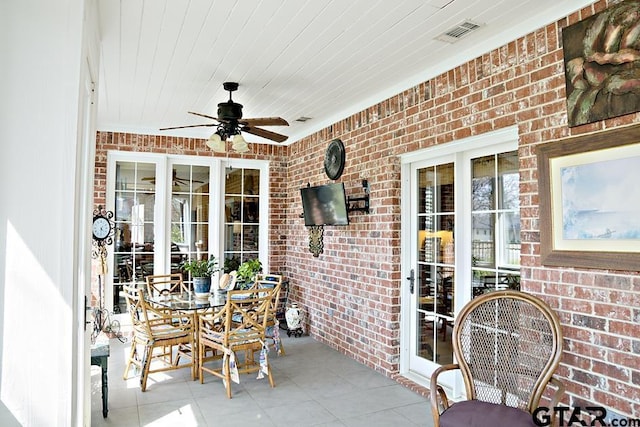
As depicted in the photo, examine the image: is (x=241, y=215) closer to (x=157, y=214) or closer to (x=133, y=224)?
(x=157, y=214)

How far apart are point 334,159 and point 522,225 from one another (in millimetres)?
2791

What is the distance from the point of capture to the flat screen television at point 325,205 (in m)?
5.07

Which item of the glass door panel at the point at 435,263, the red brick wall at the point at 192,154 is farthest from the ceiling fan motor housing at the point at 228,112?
the red brick wall at the point at 192,154

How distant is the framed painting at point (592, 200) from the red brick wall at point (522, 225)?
8 cm

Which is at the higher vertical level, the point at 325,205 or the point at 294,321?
the point at 325,205

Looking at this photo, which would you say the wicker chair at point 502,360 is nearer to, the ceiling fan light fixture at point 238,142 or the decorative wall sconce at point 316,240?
the ceiling fan light fixture at point 238,142

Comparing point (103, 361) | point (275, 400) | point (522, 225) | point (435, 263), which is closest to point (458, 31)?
point (522, 225)

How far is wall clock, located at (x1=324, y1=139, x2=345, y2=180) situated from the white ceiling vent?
218 cm

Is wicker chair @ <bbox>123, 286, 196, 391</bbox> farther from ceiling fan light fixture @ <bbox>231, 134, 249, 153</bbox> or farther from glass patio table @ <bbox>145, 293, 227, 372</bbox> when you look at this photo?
ceiling fan light fixture @ <bbox>231, 134, 249, 153</bbox>

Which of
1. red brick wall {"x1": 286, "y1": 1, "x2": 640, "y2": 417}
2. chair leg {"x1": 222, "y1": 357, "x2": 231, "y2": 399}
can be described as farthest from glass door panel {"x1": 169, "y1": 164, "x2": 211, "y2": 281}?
chair leg {"x1": 222, "y1": 357, "x2": 231, "y2": 399}

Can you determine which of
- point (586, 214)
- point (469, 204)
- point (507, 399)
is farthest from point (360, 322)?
point (586, 214)

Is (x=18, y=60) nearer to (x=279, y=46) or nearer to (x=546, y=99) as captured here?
(x=279, y=46)

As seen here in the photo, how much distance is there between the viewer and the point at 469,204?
3.76 m

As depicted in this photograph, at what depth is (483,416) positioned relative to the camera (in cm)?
245
